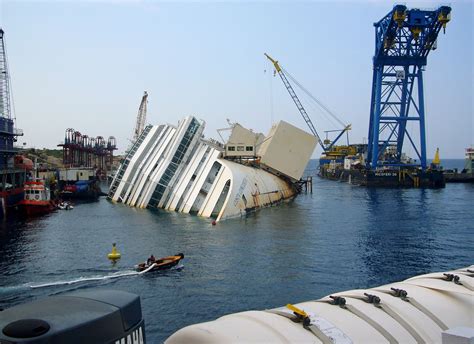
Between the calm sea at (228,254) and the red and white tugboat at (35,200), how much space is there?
2163 mm

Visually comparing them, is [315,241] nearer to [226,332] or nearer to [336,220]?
[336,220]

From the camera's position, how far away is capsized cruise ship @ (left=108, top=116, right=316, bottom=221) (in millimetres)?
56750

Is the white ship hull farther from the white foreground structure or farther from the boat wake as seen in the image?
the white foreground structure

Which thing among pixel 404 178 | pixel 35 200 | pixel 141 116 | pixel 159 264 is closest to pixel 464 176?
pixel 404 178

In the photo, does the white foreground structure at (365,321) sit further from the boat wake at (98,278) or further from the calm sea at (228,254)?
the boat wake at (98,278)

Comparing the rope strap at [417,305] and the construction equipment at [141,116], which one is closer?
the rope strap at [417,305]

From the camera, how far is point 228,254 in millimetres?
35594

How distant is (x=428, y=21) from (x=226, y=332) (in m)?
98.0

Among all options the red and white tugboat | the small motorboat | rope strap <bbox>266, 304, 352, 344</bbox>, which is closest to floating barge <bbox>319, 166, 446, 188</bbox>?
the red and white tugboat

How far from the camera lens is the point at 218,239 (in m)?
41.3

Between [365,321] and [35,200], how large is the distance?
6132cm

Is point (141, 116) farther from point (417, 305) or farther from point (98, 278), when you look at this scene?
point (417, 305)

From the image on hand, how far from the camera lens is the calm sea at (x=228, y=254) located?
25.7 meters

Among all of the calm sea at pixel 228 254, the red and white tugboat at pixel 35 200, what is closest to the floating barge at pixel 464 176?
the calm sea at pixel 228 254
